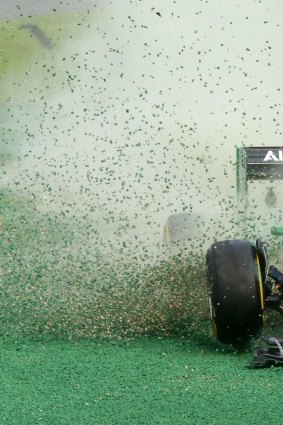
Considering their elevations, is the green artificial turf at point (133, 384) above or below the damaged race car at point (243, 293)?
below

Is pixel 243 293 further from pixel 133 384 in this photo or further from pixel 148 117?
pixel 148 117

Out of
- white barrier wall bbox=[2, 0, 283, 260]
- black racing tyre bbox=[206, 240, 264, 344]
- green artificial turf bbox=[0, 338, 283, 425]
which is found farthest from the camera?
white barrier wall bbox=[2, 0, 283, 260]

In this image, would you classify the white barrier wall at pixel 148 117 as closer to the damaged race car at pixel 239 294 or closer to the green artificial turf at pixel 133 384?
the green artificial turf at pixel 133 384

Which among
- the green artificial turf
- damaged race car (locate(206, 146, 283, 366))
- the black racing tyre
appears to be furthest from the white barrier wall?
the black racing tyre

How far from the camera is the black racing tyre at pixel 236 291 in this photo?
524 cm

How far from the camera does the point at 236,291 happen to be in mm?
5238

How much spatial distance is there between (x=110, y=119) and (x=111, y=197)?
3.59 ft

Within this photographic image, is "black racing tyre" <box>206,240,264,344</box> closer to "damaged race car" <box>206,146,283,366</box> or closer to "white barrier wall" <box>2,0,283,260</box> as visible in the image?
"damaged race car" <box>206,146,283,366</box>

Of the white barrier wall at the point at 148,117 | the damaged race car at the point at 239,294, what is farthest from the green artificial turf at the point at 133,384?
the white barrier wall at the point at 148,117

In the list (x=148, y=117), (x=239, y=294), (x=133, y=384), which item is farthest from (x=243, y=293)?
(x=148, y=117)

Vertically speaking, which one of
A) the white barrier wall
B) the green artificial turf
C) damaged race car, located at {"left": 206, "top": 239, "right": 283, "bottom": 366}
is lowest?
the green artificial turf

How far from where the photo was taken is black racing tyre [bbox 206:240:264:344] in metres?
5.24

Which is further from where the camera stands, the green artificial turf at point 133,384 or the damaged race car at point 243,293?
the damaged race car at point 243,293

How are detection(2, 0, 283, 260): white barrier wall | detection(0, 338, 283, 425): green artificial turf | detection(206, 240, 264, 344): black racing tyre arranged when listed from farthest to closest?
detection(2, 0, 283, 260): white barrier wall
detection(206, 240, 264, 344): black racing tyre
detection(0, 338, 283, 425): green artificial turf
